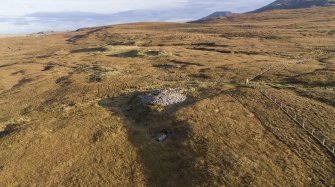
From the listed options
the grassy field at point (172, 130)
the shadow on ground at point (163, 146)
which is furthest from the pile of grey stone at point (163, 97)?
the grassy field at point (172, 130)

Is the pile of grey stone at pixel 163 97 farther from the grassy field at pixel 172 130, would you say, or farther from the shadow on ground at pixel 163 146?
the grassy field at pixel 172 130

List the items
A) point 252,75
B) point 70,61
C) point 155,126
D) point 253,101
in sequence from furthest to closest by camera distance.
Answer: point 70,61
point 252,75
point 253,101
point 155,126

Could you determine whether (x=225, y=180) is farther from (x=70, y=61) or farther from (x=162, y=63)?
(x=70, y=61)

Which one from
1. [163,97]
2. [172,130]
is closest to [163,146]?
[172,130]

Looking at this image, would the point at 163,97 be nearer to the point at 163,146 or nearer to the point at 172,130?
the point at 172,130

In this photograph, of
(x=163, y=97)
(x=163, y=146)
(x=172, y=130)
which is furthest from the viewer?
(x=163, y=97)

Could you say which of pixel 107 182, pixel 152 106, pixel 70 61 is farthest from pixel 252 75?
pixel 70 61

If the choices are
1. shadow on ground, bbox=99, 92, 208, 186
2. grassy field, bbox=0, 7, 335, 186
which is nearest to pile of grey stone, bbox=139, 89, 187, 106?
shadow on ground, bbox=99, 92, 208, 186
